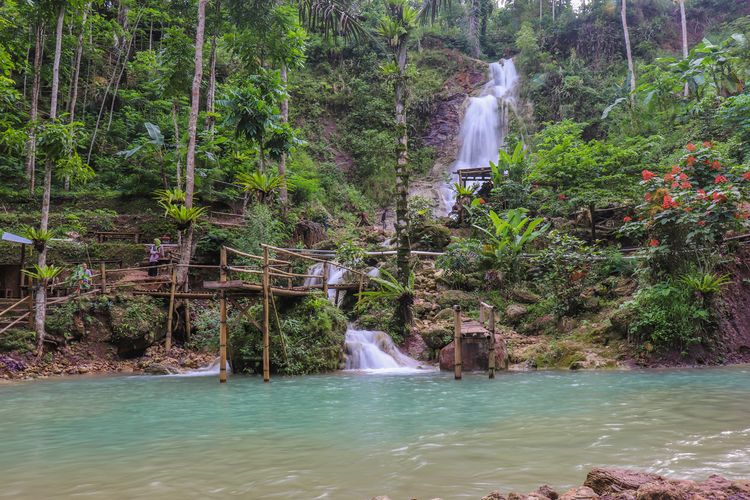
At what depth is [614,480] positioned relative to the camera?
310 centimetres

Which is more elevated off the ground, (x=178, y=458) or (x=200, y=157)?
(x=200, y=157)

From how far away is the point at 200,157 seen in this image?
19.2 metres

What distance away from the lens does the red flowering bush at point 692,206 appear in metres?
10.5

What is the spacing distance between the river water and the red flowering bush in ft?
9.12

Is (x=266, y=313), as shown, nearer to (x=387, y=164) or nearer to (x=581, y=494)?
(x=581, y=494)

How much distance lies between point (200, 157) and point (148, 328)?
7724 mm

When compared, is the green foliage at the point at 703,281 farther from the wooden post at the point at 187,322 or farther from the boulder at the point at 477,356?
the wooden post at the point at 187,322

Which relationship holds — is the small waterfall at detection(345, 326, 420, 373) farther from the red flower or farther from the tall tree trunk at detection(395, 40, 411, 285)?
the red flower

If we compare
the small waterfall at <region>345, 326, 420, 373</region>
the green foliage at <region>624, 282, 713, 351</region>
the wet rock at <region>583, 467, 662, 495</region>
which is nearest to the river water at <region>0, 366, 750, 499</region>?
the wet rock at <region>583, 467, 662, 495</region>

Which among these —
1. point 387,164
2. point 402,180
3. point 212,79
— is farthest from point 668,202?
point 387,164

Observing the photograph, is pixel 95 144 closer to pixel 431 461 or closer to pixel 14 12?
pixel 14 12

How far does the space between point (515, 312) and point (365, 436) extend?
31.0 ft

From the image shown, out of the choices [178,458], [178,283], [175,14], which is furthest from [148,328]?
[175,14]

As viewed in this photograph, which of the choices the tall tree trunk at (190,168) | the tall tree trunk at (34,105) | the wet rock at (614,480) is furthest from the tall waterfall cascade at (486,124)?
the wet rock at (614,480)
